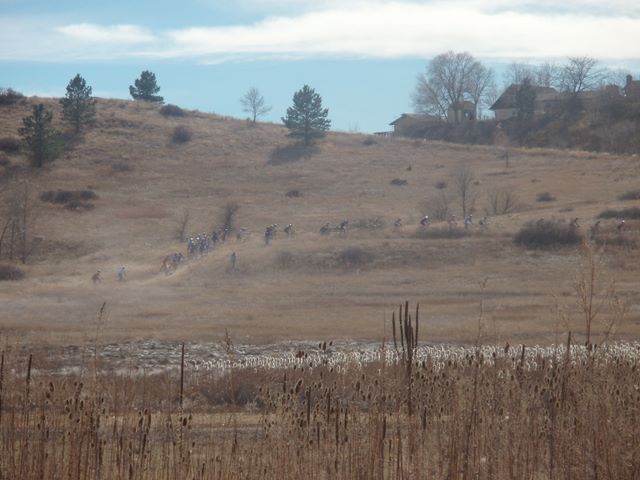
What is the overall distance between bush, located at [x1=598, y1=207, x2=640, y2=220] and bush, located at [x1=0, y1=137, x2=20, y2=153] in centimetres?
5539

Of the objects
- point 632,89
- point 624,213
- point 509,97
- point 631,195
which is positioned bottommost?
point 624,213

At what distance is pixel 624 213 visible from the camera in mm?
57469

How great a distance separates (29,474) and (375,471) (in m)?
2.77

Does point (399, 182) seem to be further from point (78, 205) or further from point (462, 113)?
point (462, 113)

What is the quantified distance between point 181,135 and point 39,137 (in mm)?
20401

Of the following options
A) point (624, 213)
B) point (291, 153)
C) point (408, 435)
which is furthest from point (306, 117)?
point (408, 435)

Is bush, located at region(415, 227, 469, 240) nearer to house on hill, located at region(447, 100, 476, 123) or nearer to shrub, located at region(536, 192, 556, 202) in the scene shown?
shrub, located at region(536, 192, 556, 202)

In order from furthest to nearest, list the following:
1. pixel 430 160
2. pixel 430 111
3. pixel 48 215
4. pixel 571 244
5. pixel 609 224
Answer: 1. pixel 430 111
2. pixel 430 160
3. pixel 48 215
4. pixel 609 224
5. pixel 571 244

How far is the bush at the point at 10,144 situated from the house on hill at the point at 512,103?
66518 millimetres

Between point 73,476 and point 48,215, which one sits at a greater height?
point 73,476

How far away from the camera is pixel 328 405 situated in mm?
7281

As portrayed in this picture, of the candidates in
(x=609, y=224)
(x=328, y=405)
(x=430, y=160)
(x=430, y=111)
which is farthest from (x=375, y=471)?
(x=430, y=111)

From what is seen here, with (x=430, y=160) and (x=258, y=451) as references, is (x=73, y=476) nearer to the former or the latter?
(x=258, y=451)

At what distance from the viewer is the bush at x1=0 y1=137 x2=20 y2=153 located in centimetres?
8619
